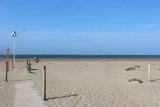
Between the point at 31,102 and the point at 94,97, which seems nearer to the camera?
the point at 31,102

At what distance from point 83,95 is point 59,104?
2276mm

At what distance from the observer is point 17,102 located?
39.0 ft

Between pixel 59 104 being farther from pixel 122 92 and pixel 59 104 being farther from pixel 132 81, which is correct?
pixel 132 81

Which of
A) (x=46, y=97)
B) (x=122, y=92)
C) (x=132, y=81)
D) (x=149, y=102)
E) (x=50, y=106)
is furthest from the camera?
(x=132, y=81)

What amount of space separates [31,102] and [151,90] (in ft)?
20.4

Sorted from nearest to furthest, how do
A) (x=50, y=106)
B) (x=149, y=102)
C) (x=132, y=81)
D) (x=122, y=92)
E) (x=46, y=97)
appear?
(x=50, y=106) → (x=149, y=102) → (x=46, y=97) → (x=122, y=92) → (x=132, y=81)

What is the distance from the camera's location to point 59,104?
38.6 ft

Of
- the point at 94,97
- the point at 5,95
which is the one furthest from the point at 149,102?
the point at 5,95

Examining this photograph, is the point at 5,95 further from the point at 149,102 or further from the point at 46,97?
the point at 149,102

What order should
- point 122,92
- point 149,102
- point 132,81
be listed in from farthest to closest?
point 132,81, point 122,92, point 149,102

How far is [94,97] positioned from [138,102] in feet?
6.37

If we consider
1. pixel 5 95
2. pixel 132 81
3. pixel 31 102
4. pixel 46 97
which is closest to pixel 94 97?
pixel 46 97

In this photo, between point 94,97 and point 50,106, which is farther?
point 94,97

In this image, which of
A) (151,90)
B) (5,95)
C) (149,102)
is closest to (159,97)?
(149,102)
